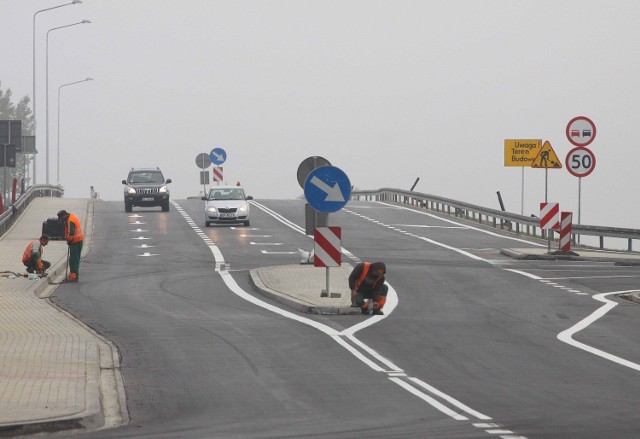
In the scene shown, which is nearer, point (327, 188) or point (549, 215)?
point (327, 188)

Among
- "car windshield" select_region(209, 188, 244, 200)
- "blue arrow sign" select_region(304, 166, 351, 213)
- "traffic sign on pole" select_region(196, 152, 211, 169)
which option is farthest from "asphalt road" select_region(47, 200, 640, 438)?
"traffic sign on pole" select_region(196, 152, 211, 169)

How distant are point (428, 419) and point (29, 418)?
3.25 metres

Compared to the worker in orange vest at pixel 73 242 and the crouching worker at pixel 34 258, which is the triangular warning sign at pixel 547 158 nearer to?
the worker in orange vest at pixel 73 242

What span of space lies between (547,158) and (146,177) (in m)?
22.5

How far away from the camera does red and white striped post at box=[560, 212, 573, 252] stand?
37.0m

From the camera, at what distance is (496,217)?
51.6 meters

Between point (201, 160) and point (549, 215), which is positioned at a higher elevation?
point (201, 160)

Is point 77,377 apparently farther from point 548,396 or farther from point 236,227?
point 236,227

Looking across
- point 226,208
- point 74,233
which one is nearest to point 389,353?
point 74,233

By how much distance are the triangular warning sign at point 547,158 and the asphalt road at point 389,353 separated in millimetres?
5217

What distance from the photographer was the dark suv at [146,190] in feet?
189

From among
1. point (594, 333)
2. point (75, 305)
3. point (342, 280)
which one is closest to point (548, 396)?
point (594, 333)

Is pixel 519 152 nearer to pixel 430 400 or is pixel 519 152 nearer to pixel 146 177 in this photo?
pixel 146 177

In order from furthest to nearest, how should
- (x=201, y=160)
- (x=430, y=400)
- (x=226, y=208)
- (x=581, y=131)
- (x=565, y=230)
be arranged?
1. (x=201, y=160)
2. (x=226, y=208)
3. (x=565, y=230)
4. (x=581, y=131)
5. (x=430, y=400)
